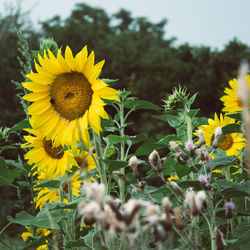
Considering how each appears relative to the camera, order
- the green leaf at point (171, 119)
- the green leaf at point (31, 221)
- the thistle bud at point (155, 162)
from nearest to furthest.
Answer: the thistle bud at point (155, 162)
the green leaf at point (31, 221)
the green leaf at point (171, 119)

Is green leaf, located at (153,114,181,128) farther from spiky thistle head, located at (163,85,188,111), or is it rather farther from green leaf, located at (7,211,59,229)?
green leaf, located at (7,211,59,229)

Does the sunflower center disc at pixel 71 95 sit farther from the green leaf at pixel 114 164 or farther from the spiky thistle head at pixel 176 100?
the spiky thistle head at pixel 176 100

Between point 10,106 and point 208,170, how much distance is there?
8.05 metres

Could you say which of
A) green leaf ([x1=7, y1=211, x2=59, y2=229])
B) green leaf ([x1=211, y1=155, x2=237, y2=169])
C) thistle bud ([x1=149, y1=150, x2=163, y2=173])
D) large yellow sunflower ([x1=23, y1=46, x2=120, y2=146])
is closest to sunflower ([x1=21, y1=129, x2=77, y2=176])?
large yellow sunflower ([x1=23, y1=46, x2=120, y2=146])

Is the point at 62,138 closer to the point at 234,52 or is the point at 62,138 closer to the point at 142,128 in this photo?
the point at 142,128

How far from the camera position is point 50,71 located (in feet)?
5.00

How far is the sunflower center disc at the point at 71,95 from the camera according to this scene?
1.50 metres

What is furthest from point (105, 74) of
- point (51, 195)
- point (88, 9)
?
point (88, 9)

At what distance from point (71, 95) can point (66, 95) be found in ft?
0.11

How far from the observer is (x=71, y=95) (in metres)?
1.57

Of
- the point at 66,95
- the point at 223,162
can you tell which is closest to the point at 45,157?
the point at 66,95

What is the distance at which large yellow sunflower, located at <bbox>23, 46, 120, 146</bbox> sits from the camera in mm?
1422

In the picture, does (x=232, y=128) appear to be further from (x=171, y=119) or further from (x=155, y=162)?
(x=171, y=119)

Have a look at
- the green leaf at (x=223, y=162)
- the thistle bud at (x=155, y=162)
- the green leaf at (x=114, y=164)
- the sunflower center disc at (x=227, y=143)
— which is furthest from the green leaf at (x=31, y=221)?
the sunflower center disc at (x=227, y=143)
